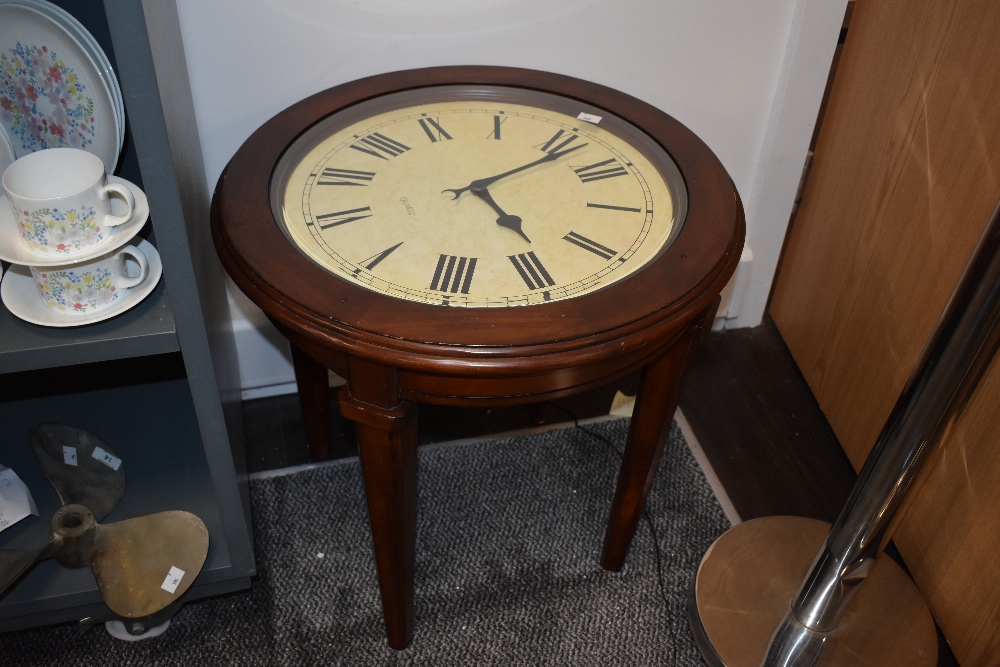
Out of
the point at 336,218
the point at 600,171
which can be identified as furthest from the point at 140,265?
the point at 600,171

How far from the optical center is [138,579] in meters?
1.20

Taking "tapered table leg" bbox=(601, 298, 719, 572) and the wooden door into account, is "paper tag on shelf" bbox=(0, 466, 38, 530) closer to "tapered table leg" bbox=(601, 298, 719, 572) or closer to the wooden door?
"tapered table leg" bbox=(601, 298, 719, 572)

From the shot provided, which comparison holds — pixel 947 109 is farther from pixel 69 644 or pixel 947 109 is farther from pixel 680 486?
pixel 69 644

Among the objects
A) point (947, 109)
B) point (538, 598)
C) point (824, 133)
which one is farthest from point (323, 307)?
point (824, 133)

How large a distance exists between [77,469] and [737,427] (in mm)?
1062

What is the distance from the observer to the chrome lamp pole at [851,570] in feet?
3.23

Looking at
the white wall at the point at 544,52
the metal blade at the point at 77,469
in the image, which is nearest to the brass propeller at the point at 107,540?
the metal blade at the point at 77,469

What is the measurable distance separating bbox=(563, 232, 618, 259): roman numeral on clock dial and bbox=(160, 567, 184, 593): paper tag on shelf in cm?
67

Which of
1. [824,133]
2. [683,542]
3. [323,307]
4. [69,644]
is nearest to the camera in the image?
[323,307]

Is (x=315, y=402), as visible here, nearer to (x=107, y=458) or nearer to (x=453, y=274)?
(x=107, y=458)

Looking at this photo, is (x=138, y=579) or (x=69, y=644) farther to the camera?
(x=69, y=644)

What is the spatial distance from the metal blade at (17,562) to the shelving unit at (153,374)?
1.5 inches

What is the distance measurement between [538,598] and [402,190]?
25.4 inches

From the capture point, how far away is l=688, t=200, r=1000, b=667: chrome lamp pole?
984 mm
